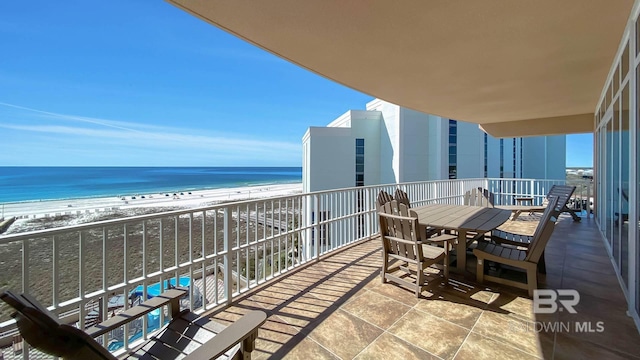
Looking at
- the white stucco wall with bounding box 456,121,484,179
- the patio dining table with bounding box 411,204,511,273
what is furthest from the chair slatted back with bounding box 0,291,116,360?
the white stucco wall with bounding box 456,121,484,179

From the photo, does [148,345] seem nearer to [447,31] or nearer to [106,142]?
[447,31]

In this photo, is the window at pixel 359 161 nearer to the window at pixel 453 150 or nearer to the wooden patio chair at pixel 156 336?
the window at pixel 453 150

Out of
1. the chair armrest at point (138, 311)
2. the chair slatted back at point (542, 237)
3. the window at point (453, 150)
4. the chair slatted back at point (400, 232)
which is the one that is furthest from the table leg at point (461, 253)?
the window at point (453, 150)

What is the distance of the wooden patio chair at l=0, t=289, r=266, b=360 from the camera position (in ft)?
3.03

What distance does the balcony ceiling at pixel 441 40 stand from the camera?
1996 millimetres

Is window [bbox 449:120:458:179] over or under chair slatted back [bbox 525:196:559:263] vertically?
over

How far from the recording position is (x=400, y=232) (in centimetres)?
297

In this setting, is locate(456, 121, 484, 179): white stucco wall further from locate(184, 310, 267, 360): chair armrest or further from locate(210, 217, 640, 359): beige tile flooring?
locate(184, 310, 267, 360): chair armrest

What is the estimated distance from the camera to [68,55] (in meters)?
23.2

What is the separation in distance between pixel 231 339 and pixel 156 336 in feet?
2.77

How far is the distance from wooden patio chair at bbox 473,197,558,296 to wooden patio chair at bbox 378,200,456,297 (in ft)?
1.19

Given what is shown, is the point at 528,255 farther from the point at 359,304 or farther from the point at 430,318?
the point at 359,304

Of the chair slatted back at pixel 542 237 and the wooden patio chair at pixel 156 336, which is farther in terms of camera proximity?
the chair slatted back at pixel 542 237

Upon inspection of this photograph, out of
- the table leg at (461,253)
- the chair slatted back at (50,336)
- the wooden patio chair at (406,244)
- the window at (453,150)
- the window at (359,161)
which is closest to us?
the chair slatted back at (50,336)
